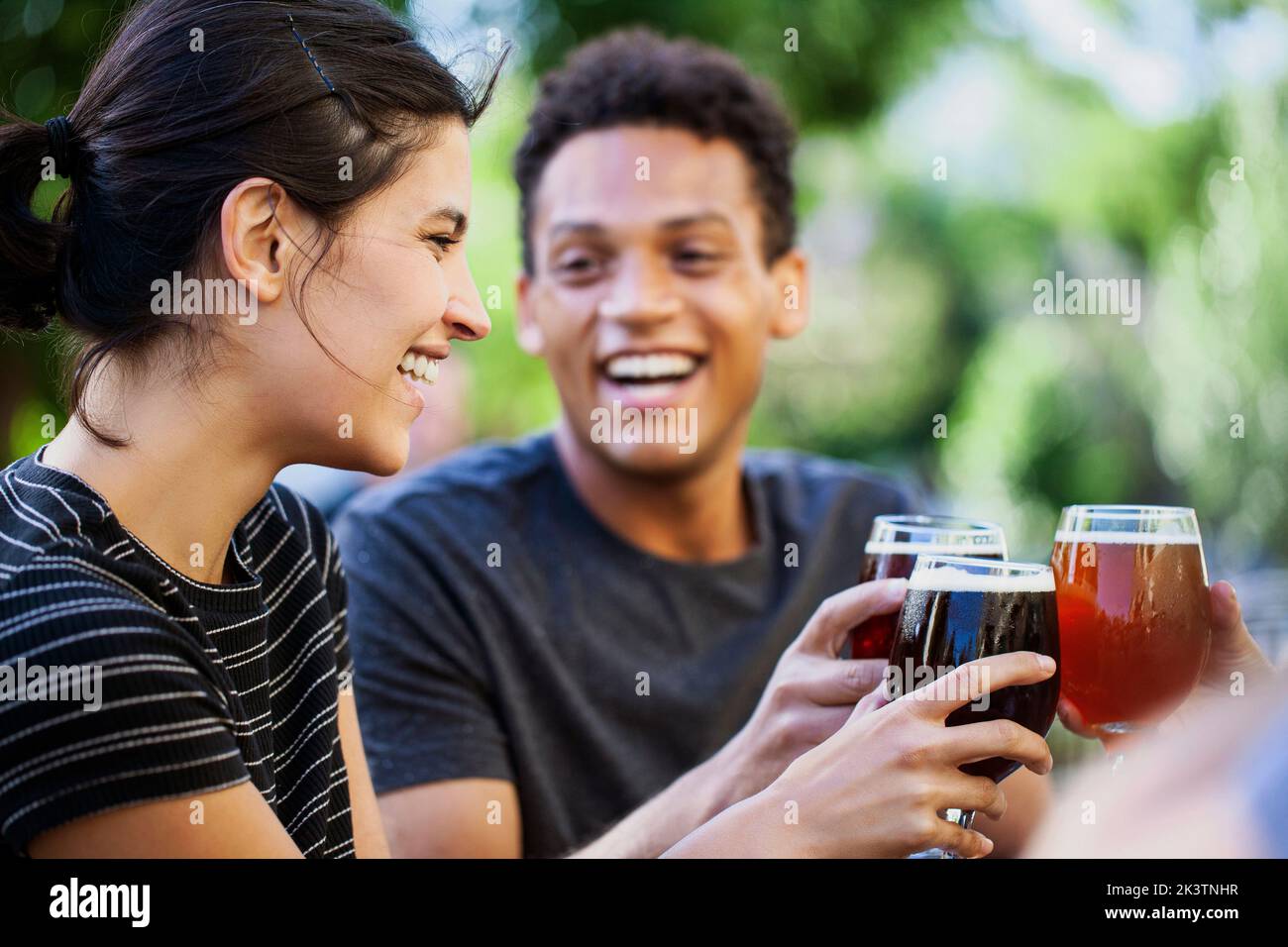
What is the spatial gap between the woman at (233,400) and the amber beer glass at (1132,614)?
25cm

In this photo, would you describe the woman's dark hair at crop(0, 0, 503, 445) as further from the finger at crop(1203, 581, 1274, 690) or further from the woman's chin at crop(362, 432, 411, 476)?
the finger at crop(1203, 581, 1274, 690)

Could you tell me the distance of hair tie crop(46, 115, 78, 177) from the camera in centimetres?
186

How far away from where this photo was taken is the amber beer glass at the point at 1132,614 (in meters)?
1.78

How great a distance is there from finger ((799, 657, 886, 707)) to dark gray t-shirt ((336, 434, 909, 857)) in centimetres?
93

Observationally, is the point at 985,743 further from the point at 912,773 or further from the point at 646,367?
the point at 646,367

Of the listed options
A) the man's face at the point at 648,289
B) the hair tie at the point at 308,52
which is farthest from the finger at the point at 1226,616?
the hair tie at the point at 308,52

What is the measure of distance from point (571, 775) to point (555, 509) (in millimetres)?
645

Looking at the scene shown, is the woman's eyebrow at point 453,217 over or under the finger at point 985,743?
over

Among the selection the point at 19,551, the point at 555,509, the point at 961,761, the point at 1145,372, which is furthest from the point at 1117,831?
the point at 1145,372

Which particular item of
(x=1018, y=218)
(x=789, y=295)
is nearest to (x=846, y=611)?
(x=789, y=295)

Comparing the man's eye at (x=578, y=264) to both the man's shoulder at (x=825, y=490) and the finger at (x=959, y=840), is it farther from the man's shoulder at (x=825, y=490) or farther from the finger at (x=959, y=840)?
the finger at (x=959, y=840)

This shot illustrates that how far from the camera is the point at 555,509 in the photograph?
3.08m

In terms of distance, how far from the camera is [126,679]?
1486 millimetres

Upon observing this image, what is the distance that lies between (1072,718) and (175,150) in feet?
5.16
